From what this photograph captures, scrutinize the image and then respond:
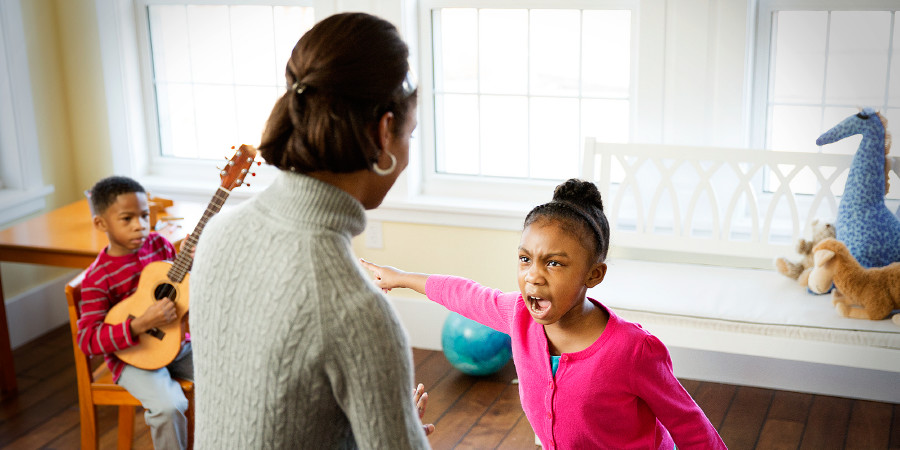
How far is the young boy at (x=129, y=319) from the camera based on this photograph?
95.7 inches

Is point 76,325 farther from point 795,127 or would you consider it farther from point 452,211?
point 795,127

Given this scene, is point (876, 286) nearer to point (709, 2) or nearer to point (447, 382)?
point (709, 2)

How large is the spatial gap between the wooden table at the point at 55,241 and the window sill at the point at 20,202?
38 cm

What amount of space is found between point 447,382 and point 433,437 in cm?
41

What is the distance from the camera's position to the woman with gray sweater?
37.3 inches

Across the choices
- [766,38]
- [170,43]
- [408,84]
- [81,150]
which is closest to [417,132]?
[170,43]

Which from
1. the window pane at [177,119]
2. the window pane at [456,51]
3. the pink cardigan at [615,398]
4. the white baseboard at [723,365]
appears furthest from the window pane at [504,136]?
the pink cardigan at [615,398]

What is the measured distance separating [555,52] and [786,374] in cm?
141

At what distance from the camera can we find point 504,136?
352 centimetres

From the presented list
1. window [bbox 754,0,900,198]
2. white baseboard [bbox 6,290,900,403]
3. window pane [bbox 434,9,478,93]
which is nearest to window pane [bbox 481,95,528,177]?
window pane [bbox 434,9,478,93]

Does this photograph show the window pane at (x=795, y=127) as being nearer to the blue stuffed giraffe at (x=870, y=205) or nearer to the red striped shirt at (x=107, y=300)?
the blue stuffed giraffe at (x=870, y=205)

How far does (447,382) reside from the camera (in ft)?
10.9

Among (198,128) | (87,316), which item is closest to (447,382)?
(87,316)

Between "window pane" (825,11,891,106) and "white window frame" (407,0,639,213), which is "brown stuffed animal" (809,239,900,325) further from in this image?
"white window frame" (407,0,639,213)
